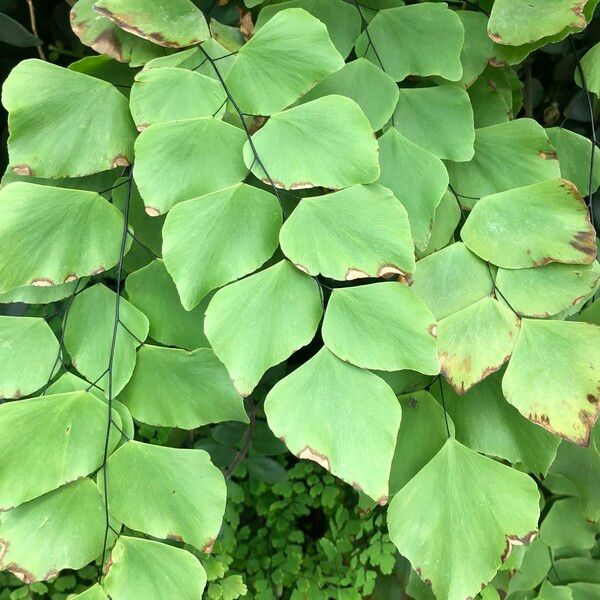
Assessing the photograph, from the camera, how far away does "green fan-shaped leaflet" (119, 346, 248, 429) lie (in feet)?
1.35

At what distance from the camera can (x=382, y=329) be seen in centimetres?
37

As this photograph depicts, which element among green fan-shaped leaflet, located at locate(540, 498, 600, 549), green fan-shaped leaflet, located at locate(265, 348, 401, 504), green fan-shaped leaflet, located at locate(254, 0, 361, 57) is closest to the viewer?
green fan-shaped leaflet, located at locate(265, 348, 401, 504)

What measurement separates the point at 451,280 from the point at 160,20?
9.8 inches

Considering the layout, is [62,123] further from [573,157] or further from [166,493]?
[573,157]

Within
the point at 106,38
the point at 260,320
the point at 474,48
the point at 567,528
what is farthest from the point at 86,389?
the point at 567,528

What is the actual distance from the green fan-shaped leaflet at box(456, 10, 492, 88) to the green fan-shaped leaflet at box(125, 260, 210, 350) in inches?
9.8

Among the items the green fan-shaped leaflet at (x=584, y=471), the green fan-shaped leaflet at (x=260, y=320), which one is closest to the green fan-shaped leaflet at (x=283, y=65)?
the green fan-shaped leaflet at (x=260, y=320)

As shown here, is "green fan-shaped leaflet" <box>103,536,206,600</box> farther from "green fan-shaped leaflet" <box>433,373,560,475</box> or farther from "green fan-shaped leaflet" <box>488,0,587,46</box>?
"green fan-shaped leaflet" <box>488,0,587,46</box>

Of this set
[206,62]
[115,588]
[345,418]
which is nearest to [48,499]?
[115,588]

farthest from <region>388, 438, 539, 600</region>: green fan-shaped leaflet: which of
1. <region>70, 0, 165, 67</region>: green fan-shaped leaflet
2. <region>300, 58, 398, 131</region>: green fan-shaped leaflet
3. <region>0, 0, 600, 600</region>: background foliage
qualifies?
<region>70, 0, 165, 67</region>: green fan-shaped leaflet

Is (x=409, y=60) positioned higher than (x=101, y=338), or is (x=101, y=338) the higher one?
(x=409, y=60)

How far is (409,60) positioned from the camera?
446 millimetres

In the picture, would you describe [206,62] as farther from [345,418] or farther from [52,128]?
[345,418]

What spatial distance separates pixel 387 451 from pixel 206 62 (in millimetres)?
276
